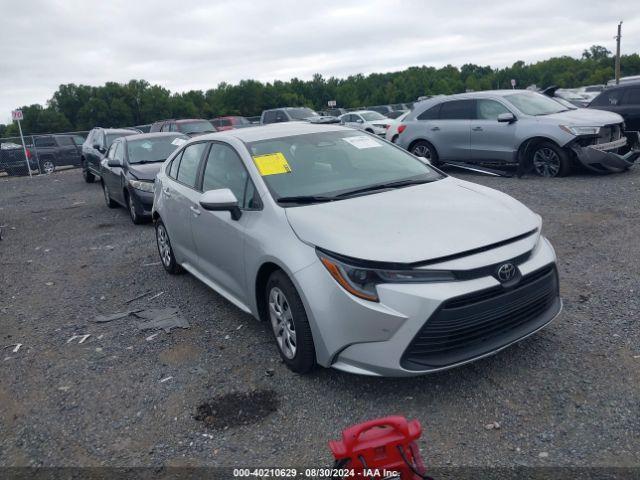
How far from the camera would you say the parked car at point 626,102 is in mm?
12750

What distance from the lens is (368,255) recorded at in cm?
342

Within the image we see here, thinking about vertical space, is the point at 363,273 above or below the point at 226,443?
above

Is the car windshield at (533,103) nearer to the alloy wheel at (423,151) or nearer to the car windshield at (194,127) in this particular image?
the alloy wheel at (423,151)

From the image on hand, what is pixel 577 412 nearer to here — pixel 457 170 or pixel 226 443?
pixel 226 443

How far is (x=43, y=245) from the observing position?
9289 mm

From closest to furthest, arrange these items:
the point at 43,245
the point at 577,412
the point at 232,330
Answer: the point at 577,412 < the point at 232,330 < the point at 43,245

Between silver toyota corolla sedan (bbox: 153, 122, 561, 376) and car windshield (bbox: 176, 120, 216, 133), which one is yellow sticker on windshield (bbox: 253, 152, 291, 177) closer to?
silver toyota corolla sedan (bbox: 153, 122, 561, 376)

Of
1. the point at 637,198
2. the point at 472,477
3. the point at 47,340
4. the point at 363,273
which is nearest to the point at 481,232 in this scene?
the point at 363,273

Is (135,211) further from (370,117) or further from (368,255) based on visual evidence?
(370,117)

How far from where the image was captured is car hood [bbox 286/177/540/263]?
3.46 meters

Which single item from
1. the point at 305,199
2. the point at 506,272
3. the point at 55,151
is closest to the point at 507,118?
the point at 305,199

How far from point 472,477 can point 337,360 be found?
3.46ft

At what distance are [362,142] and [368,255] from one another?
208 centimetres

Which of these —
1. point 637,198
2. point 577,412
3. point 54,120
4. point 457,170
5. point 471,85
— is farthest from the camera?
point 471,85
